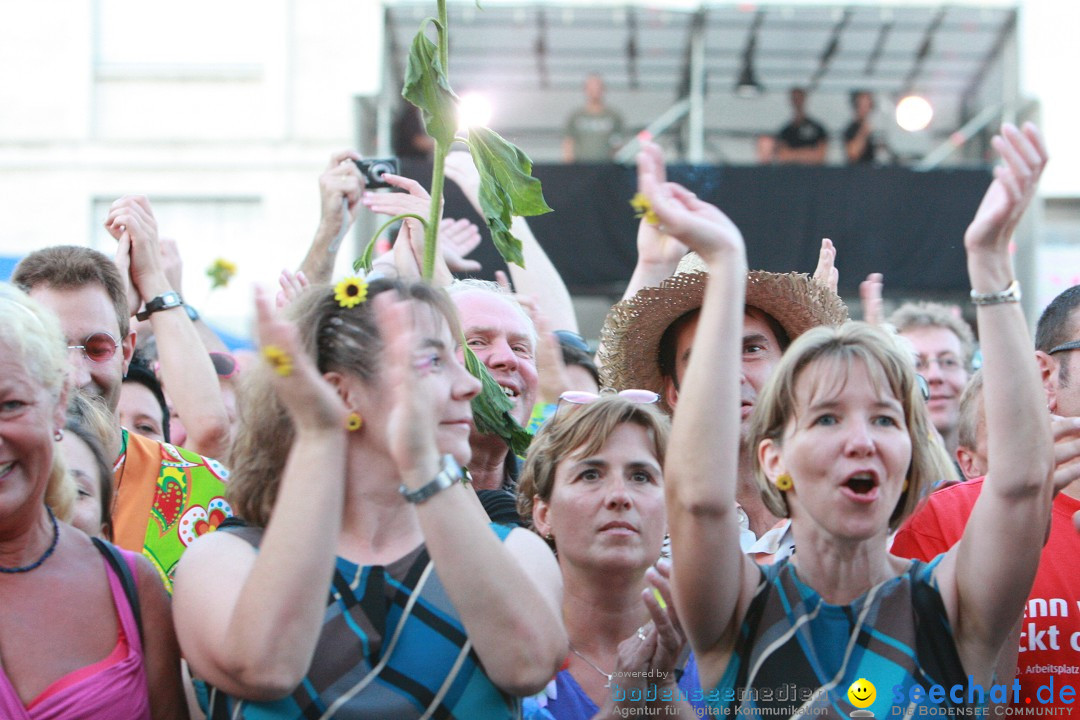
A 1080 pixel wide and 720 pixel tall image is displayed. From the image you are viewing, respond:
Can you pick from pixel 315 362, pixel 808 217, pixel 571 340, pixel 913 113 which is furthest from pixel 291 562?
pixel 913 113

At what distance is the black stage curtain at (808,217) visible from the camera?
7.88 m

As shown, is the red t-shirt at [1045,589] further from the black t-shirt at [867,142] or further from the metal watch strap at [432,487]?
the black t-shirt at [867,142]

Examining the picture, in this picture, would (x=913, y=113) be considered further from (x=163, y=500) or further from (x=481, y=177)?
(x=163, y=500)

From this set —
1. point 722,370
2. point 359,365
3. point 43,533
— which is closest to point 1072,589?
point 722,370

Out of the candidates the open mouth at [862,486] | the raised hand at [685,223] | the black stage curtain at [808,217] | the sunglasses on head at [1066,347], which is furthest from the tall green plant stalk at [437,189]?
the black stage curtain at [808,217]

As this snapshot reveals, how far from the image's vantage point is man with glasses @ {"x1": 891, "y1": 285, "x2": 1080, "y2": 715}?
253 cm

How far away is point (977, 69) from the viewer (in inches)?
400

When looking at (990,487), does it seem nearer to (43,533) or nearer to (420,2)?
(43,533)

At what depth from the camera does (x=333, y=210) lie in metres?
3.70

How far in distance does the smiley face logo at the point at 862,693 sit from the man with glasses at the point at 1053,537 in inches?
11.9

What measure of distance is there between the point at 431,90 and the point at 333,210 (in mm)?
1189

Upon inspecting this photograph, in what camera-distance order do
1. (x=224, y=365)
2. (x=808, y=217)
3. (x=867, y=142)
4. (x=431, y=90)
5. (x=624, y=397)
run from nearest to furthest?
(x=431, y=90), (x=624, y=397), (x=224, y=365), (x=808, y=217), (x=867, y=142)

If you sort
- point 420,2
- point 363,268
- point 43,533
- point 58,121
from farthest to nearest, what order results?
1. point 58,121
2. point 420,2
3. point 363,268
4. point 43,533

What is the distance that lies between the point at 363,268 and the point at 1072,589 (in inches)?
64.7
